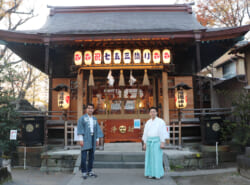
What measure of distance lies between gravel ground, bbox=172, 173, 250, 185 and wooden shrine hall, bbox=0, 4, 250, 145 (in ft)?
12.9

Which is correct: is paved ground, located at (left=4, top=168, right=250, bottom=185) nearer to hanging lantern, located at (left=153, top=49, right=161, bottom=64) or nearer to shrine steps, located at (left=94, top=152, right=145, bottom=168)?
shrine steps, located at (left=94, top=152, right=145, bottom=168)

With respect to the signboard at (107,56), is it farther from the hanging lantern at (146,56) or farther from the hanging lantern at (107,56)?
the hanging lantern at (146,56)

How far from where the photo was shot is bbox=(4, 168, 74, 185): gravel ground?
5.95 m

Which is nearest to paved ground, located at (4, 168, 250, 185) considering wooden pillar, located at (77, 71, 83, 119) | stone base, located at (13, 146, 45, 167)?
stone base, located at (13, 146, 45, 167)

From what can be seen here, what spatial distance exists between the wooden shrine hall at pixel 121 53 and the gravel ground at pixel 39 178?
3.20 m

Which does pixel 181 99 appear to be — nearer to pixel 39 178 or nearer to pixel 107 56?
pixel 107 56

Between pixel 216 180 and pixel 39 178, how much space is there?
17.3ft

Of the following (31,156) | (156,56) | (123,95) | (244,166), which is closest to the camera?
(244,166)

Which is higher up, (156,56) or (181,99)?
(156,56)

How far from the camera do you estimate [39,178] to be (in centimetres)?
654

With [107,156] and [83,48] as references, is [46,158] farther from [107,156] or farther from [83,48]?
[83,48]

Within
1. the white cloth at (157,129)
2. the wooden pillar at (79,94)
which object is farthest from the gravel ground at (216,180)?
the wooden pillar at (79,94)

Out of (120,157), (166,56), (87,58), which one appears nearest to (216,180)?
(120,157)

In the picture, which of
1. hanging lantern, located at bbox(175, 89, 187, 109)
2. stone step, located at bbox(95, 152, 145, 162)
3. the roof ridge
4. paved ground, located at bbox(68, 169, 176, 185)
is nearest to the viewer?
paved ground, located at bbox(68, 169, 176, 185)
